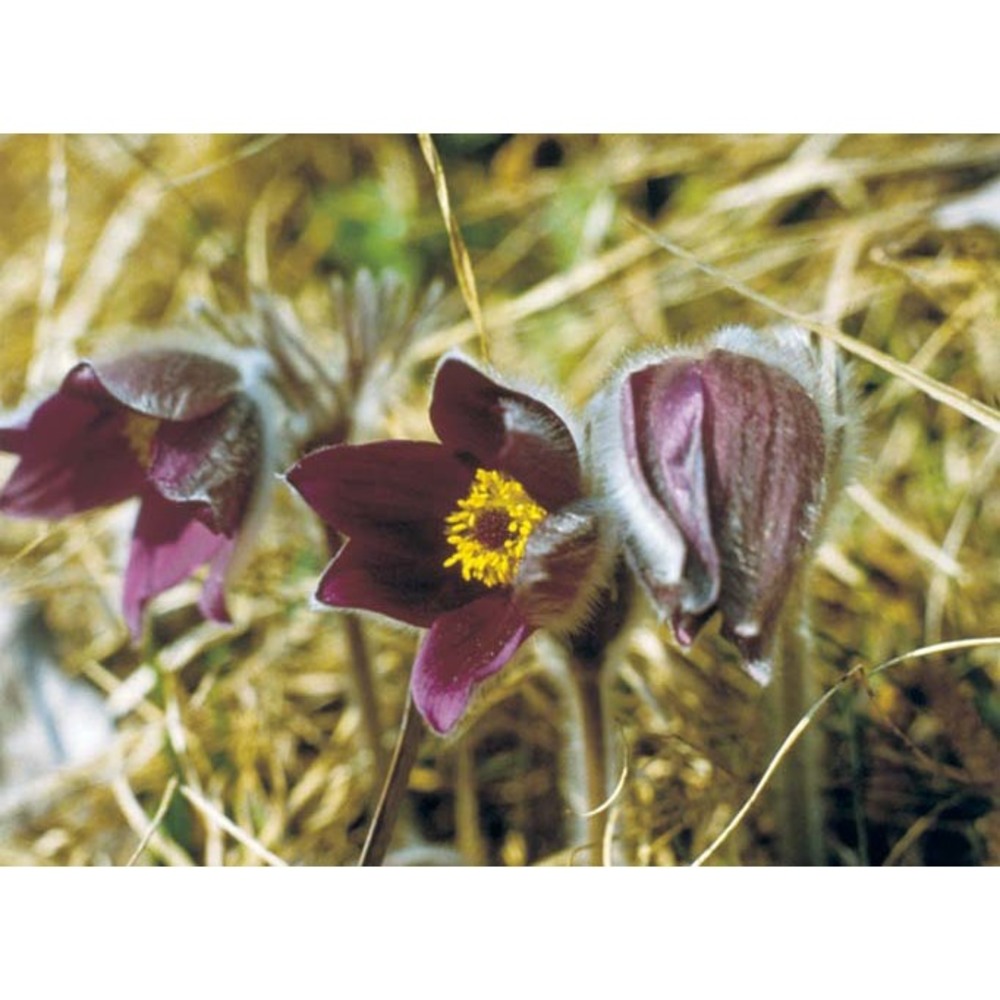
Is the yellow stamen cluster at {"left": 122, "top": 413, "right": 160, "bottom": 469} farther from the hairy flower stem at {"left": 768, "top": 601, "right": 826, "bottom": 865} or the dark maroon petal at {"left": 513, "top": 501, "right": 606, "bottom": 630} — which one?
the hairy flower stem at {"left": 768, "top": 601, "right": 826, "bottom": 865}

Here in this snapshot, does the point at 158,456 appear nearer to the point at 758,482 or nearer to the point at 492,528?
the point at 492,528

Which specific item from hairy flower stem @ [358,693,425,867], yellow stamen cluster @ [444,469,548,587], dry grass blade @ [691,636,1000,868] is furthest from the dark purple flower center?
dry grass blade @ [691,636,1000,868]

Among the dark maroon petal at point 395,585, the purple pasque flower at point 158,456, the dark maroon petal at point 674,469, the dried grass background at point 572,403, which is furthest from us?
the dried grass background at point 572,403

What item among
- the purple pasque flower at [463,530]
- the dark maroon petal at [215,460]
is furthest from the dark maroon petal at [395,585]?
the dark maroon petal at [215,460]

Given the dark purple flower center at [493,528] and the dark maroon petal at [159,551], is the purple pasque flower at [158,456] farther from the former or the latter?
the dark purple flower center at [493,528]
